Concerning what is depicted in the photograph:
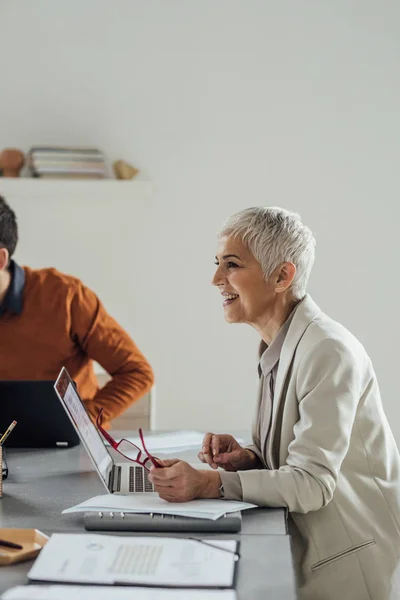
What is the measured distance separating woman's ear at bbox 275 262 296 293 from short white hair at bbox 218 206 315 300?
0.01m

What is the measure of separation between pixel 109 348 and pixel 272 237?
36.3 inches

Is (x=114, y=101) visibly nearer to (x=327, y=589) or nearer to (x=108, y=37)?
(x=108, y=37)

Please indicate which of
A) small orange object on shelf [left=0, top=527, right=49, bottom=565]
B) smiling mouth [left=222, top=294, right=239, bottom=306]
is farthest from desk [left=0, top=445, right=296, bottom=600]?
smiling mouth [left=222, top=294, right=239, bottom=306]

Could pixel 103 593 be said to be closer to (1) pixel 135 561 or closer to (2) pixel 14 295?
(1) pixel 135 561

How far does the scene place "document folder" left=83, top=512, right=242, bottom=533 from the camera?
4.61 ft

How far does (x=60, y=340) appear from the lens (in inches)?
102

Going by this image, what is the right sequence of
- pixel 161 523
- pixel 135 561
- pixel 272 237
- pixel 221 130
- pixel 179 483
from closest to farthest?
1. pixel 135 561
2. pixel 161 523
3. pixel 179 483
4. pixel 272 237
5. pixel 221 130

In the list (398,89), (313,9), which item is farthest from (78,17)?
(398,89)

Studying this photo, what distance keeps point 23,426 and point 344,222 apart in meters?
2.03

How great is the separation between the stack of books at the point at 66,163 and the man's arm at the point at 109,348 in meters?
1.09

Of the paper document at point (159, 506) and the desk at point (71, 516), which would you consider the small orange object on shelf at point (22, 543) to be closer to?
the desk at point (71, 516)

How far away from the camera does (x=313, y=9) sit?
3.70 metres

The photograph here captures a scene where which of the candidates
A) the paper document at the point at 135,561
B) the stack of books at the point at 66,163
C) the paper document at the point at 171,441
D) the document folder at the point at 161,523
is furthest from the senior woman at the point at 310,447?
the stack of books at the point at 66,163

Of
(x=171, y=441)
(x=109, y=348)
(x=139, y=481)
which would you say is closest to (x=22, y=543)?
(x=139, y=481)
